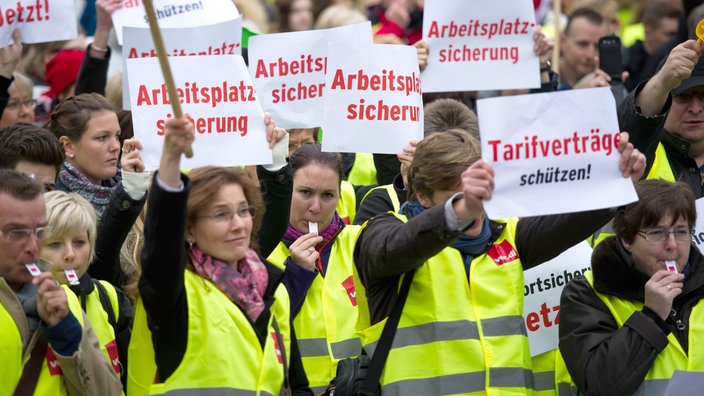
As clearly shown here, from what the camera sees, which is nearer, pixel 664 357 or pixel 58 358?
pixel 58 358

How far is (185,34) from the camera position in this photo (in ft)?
22.4

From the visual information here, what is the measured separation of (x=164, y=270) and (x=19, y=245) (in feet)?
2.10

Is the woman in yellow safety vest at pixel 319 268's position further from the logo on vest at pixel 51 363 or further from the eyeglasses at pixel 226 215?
the logo on vest at pixel 51 363

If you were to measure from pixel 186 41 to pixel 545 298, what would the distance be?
240 cm

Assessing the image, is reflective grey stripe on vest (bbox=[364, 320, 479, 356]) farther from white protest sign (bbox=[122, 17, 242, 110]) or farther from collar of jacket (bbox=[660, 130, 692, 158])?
white protest sign (bbox=[122, 17, 242, 110])

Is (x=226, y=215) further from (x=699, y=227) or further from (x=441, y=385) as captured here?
(x=699, y=227)

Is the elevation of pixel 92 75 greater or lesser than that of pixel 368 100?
greater

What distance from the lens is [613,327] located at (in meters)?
5.43

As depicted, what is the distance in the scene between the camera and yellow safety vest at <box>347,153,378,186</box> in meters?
8.03

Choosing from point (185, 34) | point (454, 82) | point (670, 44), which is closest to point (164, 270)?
point (185, 34)

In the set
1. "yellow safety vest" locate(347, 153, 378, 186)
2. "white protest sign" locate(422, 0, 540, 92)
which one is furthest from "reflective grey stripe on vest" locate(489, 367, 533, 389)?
"yellow safety vest" locate(347, 153, 378, 186)

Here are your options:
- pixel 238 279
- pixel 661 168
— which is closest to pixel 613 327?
pixel 661 168

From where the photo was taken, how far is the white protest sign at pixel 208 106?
586 centimetres

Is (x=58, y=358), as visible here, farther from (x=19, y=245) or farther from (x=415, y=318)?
(x=415, y=318)
